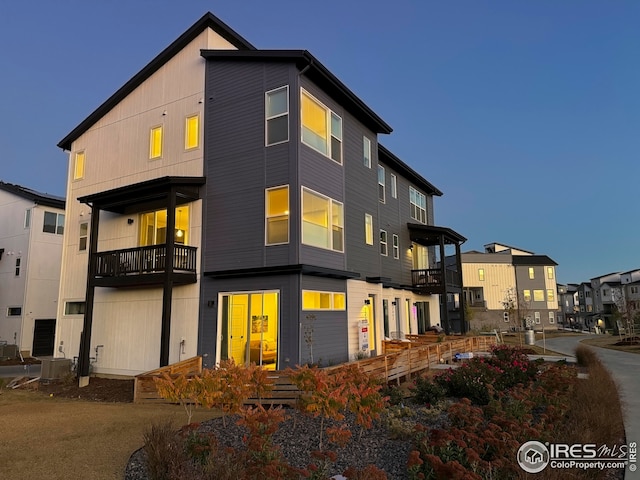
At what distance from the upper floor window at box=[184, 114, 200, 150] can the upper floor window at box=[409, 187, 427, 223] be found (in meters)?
13.7

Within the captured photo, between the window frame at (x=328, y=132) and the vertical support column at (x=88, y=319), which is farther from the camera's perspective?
the vertical support column at (x=88, y=319)

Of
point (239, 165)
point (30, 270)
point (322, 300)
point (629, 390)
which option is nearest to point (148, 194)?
point (239, 165)

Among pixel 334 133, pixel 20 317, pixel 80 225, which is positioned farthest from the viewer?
pixel 20 317

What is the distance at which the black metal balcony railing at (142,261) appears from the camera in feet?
44.8

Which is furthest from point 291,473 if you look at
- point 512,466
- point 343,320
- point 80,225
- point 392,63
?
point 392,63

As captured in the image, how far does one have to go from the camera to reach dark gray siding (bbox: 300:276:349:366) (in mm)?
12406

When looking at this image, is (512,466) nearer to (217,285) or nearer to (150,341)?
(217,285)

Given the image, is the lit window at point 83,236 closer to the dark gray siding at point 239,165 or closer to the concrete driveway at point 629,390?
the dark gray siding at point 239,165

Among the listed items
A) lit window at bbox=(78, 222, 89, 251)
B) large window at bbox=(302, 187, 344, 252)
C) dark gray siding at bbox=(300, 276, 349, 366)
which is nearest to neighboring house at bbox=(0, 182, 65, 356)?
lit window at bbox=(78, 222, 89, 251)

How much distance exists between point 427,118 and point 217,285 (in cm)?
19501

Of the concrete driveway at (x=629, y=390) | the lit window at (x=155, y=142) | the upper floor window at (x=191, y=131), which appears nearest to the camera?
the concrete driveway at (x=629, y=390)

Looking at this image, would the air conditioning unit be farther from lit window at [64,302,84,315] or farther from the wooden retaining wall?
the wooden retaining wall

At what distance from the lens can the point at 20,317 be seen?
24922 millimetres

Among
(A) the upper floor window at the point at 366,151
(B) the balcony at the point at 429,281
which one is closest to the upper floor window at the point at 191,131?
(A) the upper floor window at the point at 366,151
